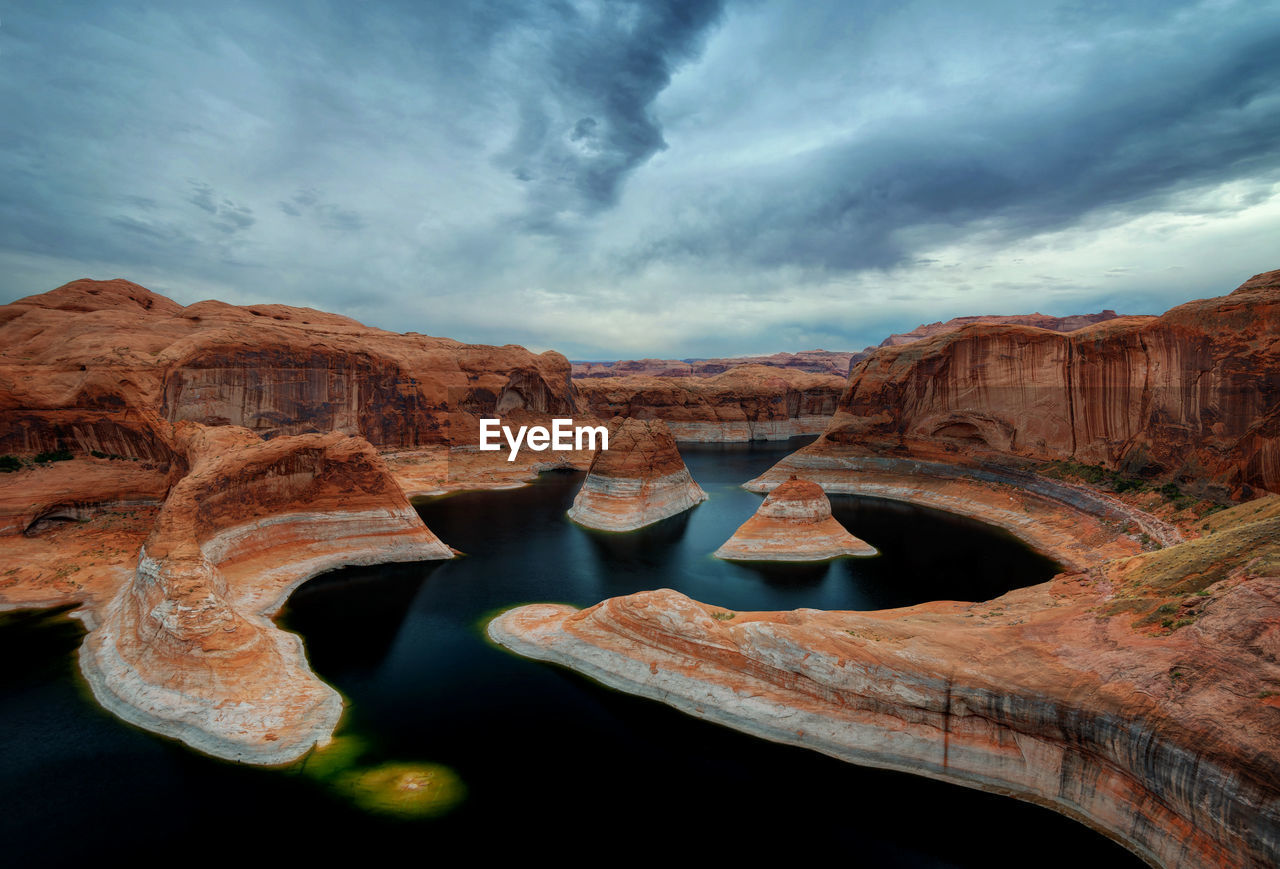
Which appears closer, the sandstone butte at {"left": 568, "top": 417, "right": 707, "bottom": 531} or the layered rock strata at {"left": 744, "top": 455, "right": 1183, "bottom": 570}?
the layered rock strata at {"left": 744, "top": 455, "right": 1183, "bottom": 570}

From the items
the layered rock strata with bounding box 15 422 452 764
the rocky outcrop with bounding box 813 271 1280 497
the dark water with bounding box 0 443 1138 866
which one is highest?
the rocky outcrop with bounding box 813 271 1280 497

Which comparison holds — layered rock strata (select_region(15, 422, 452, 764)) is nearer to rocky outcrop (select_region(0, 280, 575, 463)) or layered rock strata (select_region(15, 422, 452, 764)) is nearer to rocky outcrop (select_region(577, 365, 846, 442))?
rocky outcrop (select_region(0, 280, 575, 463))

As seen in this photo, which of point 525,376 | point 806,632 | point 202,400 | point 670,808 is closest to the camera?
point 670,808

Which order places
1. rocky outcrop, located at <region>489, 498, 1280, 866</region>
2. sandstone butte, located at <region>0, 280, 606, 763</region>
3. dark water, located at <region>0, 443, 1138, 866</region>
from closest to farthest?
rocky outcrop, located at <region>489, 498, 1280, 866</region>
dark water, located at <region>0, 443, 1138, 866</region>
sandstone butte, located at <region>0, 280, 606, 763</region>

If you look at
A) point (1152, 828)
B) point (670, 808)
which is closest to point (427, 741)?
point (670, 808)

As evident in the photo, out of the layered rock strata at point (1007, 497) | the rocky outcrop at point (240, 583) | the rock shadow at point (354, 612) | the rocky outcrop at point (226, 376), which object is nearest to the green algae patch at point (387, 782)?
the rocky outcrop at point (240, 583)

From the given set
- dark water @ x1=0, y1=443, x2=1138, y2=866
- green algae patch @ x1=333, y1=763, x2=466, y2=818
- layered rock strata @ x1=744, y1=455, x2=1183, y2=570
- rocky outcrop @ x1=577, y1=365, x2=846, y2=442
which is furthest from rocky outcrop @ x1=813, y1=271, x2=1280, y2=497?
rocky outcrop @ x1=577, y1=365, x2=846, y2=442

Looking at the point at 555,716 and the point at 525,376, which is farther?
the point at 525,376

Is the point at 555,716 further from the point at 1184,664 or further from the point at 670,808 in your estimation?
the point at 1184,664
